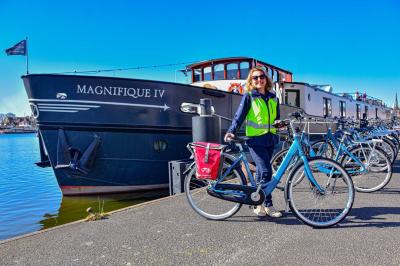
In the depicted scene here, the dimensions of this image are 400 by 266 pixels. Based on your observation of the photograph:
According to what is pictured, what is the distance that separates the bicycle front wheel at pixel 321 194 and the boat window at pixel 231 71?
857 cm

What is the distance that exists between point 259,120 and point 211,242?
146 centimetres

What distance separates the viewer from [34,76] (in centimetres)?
744

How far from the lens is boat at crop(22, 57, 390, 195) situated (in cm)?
755

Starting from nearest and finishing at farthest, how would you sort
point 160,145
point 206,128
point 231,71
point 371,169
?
point 371,169 → point 206,128 → point 160,145 → point 231,71

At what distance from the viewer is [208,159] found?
385 centimetres

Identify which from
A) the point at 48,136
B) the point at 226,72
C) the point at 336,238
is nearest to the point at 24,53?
the point at 48,136

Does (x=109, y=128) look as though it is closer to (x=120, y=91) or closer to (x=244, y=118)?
(x=120, y=91)

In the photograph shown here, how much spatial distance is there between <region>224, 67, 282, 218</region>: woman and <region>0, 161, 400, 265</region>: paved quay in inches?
26.5

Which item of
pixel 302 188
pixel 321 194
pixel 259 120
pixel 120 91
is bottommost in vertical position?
pixel 321 194

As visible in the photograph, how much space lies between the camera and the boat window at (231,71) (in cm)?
1212

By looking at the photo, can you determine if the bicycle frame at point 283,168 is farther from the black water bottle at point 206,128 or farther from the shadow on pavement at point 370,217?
the black water bottle at point 206,128

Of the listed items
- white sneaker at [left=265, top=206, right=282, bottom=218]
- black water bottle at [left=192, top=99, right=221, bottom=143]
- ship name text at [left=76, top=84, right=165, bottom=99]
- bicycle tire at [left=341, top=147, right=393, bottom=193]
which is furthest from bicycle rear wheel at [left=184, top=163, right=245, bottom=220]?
ship name text at [left=76, top=84, right=165, bottom=99]

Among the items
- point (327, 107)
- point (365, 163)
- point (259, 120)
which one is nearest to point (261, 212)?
point (259, 120)

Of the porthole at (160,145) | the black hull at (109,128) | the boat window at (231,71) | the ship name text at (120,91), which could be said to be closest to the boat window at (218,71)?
the boat window at (231,71)
